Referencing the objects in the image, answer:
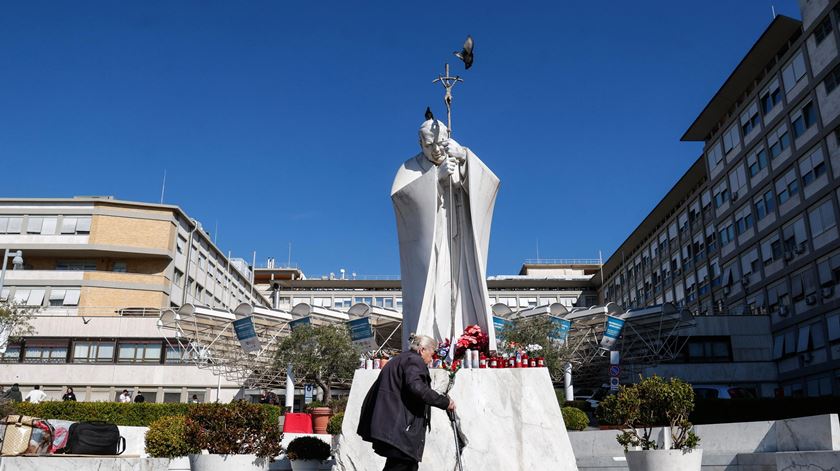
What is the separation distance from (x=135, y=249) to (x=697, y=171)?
46.0m

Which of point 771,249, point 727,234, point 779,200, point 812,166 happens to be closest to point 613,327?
point 812,166

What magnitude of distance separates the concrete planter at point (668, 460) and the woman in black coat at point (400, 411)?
476 cm

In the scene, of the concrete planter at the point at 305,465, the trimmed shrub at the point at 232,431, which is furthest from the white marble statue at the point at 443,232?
the trimmed shrub at the point at 232,431

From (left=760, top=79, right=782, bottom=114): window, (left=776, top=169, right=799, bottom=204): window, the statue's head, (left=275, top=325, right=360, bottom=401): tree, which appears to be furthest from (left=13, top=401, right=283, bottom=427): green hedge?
(left=760, top=79, right=782, bottom=114): window

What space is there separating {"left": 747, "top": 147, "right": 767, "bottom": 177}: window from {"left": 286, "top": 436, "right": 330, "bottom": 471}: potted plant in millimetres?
42868

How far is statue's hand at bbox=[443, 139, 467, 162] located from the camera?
49.2 ft

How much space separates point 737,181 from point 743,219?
108 inches

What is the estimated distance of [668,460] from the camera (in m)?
10.0

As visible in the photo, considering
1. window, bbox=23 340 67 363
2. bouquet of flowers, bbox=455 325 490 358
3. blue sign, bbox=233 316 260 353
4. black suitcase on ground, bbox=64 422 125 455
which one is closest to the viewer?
bouquet of flowers, bbox=455 325 490 358

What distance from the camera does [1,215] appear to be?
193 feet

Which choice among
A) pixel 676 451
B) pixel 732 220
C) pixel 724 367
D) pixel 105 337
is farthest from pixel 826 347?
pixel 105 337

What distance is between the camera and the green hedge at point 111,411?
24.2 m

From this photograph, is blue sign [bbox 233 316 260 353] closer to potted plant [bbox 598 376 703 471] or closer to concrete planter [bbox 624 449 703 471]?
potted plant [bbox 598 376 703 471]

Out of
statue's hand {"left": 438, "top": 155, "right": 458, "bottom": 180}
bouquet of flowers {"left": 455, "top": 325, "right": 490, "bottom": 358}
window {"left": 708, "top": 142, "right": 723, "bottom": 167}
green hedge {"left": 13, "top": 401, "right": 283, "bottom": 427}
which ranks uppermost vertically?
window {"left": 708, "top": 142, "right": 723, "bottom": 167}
